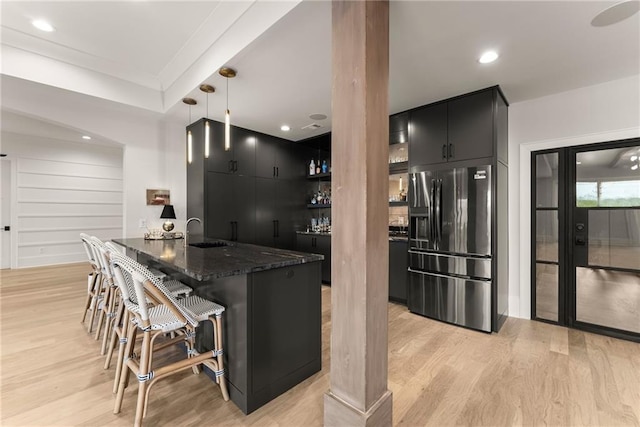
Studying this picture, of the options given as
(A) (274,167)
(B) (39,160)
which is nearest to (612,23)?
(A) (274,167)

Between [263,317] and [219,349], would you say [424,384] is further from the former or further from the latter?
[219,349]

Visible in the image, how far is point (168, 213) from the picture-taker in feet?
13.5

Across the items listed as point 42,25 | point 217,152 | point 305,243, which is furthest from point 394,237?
point 42,25

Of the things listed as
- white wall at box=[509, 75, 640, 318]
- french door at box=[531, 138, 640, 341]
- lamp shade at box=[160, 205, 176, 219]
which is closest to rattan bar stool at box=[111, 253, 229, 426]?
lamp shade at box=[160, 205, 176, 219]

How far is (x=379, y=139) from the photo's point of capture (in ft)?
5.21

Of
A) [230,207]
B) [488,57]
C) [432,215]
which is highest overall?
[488,57]

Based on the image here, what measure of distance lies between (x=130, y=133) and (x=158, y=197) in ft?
3.20

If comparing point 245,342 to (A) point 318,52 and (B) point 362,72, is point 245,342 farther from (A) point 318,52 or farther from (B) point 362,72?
(A) point 318,52

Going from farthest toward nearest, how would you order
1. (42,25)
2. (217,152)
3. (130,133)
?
(217,152) < (130,133) < (42,25)

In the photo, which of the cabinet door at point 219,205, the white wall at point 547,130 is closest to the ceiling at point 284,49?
the white wall at point 547,130

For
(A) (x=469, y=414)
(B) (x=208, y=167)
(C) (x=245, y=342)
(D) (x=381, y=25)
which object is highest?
(D) (x=381, y=25)

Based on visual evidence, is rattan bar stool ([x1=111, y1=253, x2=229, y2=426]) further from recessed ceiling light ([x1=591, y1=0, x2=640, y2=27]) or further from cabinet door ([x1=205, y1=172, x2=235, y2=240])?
recessed ceiling light ([x1=591, y1=0, x2=640, y2=27])

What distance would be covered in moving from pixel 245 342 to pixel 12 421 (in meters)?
1.46

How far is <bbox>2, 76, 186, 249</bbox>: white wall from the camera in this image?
3.23 m
